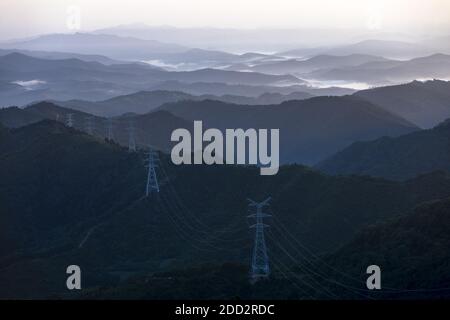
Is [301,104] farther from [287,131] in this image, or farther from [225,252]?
[225,252]

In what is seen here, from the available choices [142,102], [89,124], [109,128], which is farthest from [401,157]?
[142,102]

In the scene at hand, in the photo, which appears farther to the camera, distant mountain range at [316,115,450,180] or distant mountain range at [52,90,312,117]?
distant mountain range at [52,90,312,117]

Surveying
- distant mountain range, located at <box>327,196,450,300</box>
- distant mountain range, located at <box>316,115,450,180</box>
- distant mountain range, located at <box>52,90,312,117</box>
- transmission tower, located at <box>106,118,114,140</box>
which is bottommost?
distant mountain range, located at <box>327,196,450,300</box>

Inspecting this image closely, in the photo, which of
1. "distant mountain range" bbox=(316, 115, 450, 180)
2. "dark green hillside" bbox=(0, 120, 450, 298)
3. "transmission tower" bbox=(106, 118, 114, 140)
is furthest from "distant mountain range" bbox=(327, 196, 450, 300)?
"transmission tower" bbox=(106, 118, 114, 140)

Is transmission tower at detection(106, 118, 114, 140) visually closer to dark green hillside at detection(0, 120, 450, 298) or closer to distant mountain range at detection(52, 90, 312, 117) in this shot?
dark green hillside at detection(0, 120, 450, 298)

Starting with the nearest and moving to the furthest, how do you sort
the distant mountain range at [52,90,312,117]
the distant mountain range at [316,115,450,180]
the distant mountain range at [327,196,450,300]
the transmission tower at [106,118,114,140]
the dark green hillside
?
1. the distant mountain range at [327,196,450,300]
2. the dark green hillside
3. the distant mountain range at [316,115,450,180]
4. the transmission tower at [106,118,114,140]
5. the distant mountain range at [52,90,312,117]

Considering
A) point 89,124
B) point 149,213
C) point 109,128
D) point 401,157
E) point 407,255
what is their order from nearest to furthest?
1. point 407,255
2. point 149,213
3. point 401,157
4. point 109,128
5. point 89,124

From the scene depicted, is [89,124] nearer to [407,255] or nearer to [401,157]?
[401,157]

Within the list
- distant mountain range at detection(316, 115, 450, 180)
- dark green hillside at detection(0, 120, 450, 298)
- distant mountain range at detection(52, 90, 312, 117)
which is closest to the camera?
dark green hillside at detection(0, 120, 450, 298)

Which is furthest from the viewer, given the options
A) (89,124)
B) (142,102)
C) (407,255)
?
(142,102)
